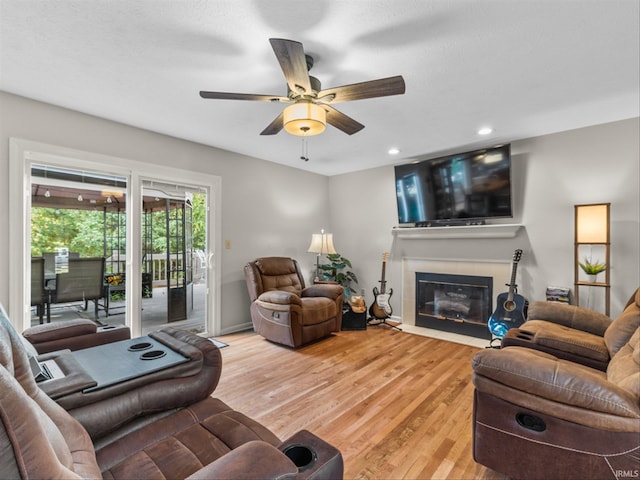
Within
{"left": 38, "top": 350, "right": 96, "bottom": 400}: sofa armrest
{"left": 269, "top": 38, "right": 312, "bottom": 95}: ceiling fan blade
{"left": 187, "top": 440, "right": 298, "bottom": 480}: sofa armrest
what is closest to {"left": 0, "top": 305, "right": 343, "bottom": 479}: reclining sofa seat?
{"left": 187, "top": 440, "right": 298, "bottom": 480}: sofa armrest

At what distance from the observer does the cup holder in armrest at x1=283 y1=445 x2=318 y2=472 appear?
1.00 metres

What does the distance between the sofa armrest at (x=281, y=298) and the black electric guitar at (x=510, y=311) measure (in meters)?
2.26

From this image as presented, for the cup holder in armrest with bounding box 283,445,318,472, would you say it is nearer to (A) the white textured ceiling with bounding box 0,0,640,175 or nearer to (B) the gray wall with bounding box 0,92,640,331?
(A) the white textured ceiling with bounding box 0,0,640,175

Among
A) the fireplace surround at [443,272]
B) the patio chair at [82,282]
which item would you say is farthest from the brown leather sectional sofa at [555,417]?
the patio chair at [82,282]

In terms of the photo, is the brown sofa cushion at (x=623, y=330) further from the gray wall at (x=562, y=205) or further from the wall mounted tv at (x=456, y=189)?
the wall mounted tv at (x=456, y=189)

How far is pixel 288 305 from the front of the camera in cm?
350

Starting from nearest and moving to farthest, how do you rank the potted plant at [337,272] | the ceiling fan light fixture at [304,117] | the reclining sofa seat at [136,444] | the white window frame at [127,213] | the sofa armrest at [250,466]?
the reclining sofa seat at [136,444] < the sofa armrest at [250,466] < the ceiling fan light fixture at [304,117] < the white window frame at [127,213] < the potted plant at [337,272]

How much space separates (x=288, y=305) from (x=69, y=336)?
198 cm

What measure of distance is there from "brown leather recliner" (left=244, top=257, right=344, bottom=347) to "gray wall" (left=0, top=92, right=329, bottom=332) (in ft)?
1.30

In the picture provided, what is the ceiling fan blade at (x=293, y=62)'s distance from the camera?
156cm

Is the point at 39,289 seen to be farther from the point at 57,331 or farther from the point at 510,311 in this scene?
the point at 510,311

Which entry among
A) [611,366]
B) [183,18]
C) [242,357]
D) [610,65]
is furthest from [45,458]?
[610,65]

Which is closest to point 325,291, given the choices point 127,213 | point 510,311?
point 510,311

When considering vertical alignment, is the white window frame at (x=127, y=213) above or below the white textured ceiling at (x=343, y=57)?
below
